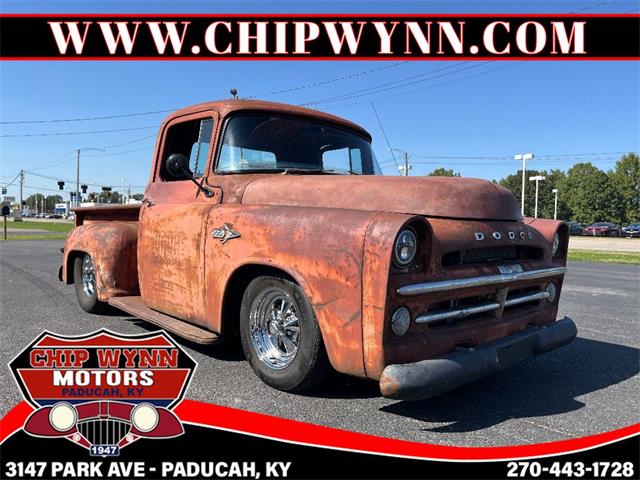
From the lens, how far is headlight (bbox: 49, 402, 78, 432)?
237cm

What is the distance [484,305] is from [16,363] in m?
2.65

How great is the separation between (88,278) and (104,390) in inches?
156

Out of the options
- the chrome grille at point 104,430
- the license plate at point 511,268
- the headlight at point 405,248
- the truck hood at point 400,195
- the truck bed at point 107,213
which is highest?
the truck hood at point 400,195

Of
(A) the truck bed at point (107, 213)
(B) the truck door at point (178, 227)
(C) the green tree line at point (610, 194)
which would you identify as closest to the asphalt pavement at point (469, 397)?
(B) the truck door at point (178, 227)

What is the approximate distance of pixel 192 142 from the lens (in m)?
4.64

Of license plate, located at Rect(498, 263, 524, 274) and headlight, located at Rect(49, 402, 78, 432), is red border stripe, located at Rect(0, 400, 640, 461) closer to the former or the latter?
headlight, located at Rect(49, 402, 78, 432)

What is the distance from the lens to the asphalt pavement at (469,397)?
293cm

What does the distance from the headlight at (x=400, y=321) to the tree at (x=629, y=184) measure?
67.8 metres

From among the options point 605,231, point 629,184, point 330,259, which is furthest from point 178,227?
point 629,184

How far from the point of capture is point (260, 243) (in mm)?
3377

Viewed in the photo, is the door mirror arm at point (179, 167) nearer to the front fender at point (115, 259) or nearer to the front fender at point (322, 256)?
the front fender at point (322, 256)

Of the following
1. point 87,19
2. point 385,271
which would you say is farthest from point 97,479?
point 87,19

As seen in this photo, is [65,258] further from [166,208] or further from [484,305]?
[484,305]

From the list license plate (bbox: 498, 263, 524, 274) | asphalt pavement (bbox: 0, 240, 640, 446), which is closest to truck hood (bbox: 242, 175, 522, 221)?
license plate (bbox: 498, 263, 524, 274)
